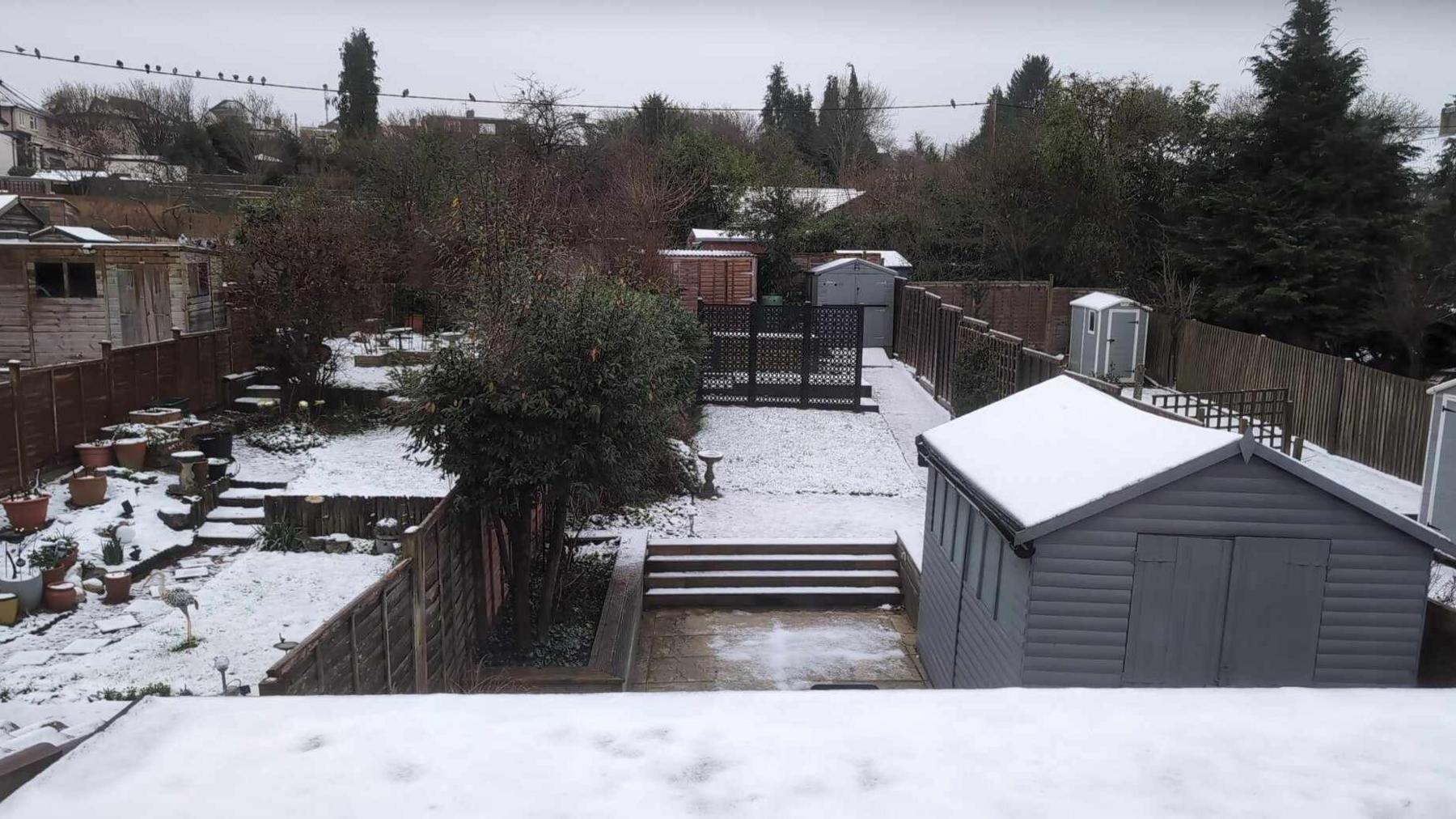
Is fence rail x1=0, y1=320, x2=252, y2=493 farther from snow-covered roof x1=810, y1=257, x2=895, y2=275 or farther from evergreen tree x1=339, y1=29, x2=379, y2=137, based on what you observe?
evergreen tree x1=339, y1=29, x2=379, y2=137

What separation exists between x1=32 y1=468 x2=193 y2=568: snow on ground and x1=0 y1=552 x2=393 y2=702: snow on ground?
107 centimetres

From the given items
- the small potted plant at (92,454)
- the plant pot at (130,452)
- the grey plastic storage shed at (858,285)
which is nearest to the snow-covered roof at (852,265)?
the grey plastic storage shed at (858,285)

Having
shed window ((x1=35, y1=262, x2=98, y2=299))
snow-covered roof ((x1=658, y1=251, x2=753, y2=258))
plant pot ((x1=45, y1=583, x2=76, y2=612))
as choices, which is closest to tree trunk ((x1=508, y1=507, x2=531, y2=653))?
plant pot ((x1=45, y1=583, x2=76, y2=612))

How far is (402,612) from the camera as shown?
5.75 m

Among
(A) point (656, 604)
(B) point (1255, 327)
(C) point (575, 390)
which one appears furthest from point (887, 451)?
(B) point (1255, 327)

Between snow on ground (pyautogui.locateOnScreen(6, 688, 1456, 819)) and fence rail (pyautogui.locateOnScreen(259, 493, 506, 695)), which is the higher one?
snow on ground (pyautogui.locateOnScreen(6, 688, 1456, 819))

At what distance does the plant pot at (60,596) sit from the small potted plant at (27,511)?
70.9 inches

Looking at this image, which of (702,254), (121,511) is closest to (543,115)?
(702,254)

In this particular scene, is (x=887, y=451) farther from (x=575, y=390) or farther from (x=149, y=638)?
(x=149, y=638)

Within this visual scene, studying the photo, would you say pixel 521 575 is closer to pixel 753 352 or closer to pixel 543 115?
pixel 753 352

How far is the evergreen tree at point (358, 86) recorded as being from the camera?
4538 cm

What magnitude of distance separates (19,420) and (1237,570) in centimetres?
1271

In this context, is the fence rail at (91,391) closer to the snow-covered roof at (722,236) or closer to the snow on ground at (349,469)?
the snow on ground at (349,469)

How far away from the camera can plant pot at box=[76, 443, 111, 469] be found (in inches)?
478
